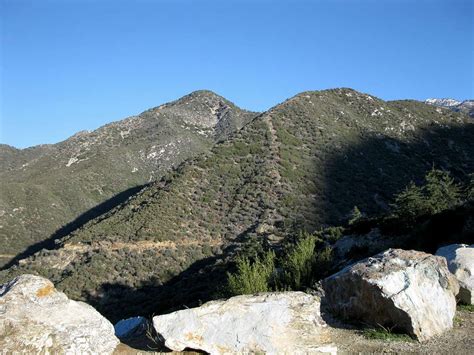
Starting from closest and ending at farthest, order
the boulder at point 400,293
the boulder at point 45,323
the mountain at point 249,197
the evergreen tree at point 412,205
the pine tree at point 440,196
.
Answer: the boulder at point 45,323
the boulder at point 400,293
the evergreen tree at point 412,205
the pine tree at point 440,196
the mountain at point 249,197

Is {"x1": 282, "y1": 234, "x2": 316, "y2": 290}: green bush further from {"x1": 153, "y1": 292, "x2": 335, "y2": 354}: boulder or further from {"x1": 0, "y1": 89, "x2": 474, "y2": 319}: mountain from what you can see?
{"x1": 0, "y1": 89, "x2": 474, "y2": 319}: mountain

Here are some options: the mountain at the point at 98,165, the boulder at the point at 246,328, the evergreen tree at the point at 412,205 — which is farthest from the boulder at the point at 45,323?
the mountain at the point at 98,165

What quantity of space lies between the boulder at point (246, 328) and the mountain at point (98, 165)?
51.6 m

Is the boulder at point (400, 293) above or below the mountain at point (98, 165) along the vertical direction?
below

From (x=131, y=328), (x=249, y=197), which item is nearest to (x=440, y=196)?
(x=249, y=197)

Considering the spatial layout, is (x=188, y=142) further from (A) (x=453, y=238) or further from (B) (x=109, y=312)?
(A) (x=453, y=238)

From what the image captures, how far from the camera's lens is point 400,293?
7.20 meters

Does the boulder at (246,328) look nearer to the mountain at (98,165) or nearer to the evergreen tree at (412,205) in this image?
the evergreen tree at (412,205)

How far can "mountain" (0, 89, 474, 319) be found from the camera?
Answer: 101ft

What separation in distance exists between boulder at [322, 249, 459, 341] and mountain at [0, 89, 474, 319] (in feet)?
42.7

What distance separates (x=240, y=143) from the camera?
53.8 m

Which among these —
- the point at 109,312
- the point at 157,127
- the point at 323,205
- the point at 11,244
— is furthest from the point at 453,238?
the point at 157,127

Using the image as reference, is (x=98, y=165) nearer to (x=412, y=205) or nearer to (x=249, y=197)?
(x=249, y=197)

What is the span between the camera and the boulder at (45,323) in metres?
6.04
